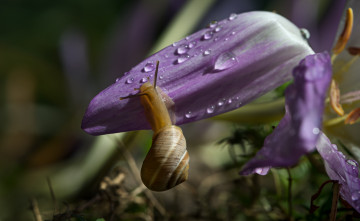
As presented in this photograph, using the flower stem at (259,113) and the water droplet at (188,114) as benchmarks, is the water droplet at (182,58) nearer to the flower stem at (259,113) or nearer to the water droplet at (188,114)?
the water droplet at (188,114)

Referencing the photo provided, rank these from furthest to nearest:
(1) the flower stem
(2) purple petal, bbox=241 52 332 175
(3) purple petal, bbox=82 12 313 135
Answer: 1. (1) the flower stem
2. (3) purple petal, bbox=82 12 313 135
3. (2) purple petal, bbox=241 52 332 175

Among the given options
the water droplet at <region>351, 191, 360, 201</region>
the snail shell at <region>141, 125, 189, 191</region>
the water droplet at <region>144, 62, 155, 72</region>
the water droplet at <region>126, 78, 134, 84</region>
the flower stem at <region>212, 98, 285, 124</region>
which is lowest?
the flower stem at <region>212, 98, 285, 124</region>

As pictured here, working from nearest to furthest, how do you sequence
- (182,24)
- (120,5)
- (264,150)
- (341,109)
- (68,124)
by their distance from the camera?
(264,150)
(341,109)
(182,24)
(68,124)
(120,5)

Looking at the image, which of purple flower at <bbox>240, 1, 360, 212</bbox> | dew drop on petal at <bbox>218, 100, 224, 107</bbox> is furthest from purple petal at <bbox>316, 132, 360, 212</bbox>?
dew drop on petal at <bbox>218, 100, 224, 107</bbox>

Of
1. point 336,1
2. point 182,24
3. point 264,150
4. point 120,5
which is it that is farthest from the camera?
point 120,5

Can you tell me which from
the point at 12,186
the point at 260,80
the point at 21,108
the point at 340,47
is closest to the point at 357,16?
the point at 340,47

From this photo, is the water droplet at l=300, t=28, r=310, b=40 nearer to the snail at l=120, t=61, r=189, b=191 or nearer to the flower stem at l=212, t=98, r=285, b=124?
the flower stem at l=212, t=98, r=285, b=124

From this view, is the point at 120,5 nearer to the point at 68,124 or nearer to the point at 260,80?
the point at 68,124
